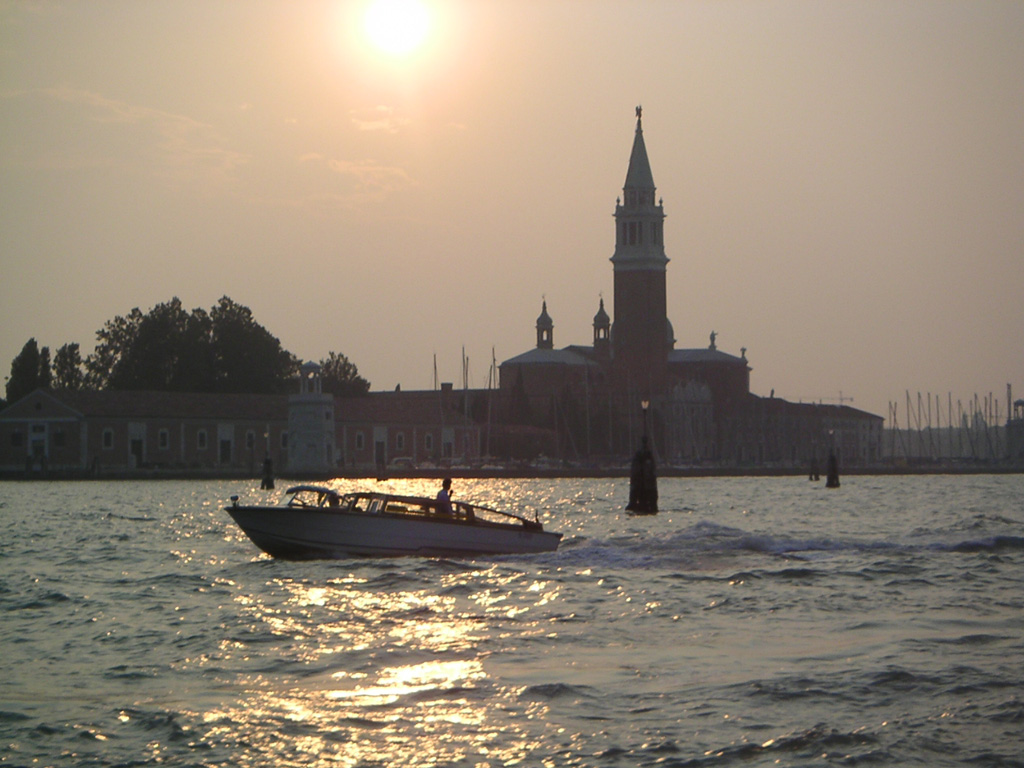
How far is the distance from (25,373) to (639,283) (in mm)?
45062

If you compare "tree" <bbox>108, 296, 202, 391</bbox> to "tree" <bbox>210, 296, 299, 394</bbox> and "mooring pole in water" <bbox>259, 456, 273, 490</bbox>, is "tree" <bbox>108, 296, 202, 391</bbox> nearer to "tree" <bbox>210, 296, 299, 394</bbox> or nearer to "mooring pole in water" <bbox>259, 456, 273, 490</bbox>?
"tree" <bbox>210, 296, 299, 394</bbox>

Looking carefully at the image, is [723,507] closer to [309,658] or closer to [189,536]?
[189,536]

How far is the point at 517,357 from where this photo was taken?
401 feet

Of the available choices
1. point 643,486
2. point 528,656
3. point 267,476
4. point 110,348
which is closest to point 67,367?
point 110,348

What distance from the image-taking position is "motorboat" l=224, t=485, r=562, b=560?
21.7 m

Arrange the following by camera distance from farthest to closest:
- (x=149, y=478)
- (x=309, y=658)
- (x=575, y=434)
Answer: (x=575, y=434), (x=149, y=478), (x=309, y=658)

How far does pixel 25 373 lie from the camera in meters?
83.4

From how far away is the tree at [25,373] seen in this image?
83.2 m

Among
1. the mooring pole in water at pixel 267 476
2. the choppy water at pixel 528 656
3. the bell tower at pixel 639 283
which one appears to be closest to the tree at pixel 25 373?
the mooring pole in water at pixel 267 476

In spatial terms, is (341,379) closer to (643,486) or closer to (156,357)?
(156,357)

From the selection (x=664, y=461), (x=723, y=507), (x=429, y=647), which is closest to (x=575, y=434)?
(x=664, y=461)

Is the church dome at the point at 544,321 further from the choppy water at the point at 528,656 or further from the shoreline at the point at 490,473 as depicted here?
the choppy water at the point at 528,656

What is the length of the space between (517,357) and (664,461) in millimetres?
21173

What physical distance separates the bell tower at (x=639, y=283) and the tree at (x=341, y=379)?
752 inches
